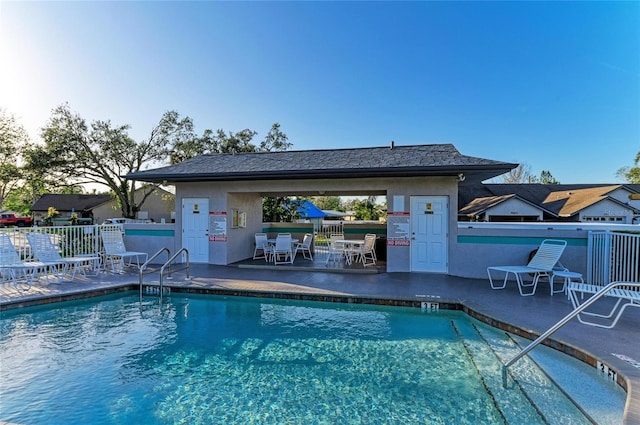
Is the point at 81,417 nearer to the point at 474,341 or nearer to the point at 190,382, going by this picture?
the point at 190,382

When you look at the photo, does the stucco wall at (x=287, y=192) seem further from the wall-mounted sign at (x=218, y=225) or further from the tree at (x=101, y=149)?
the tree at (x=101, y=149)

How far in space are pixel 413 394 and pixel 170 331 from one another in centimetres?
426

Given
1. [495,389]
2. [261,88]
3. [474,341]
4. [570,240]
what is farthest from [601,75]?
[495,389]

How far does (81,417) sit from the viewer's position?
332cm

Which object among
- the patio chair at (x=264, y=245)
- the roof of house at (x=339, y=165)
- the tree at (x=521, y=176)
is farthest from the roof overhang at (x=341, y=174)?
the tree at (x=521, y=176)

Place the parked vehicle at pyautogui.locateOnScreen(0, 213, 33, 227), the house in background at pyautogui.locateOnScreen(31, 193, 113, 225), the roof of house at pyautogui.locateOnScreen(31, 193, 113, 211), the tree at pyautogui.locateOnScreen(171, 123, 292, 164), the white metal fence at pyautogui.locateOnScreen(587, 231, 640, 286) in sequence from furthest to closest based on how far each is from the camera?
the roof of house at pyautogui.locateOnScreen(31, 193, 113, 211), the house in background at pyautogui.locateOnScreen(31, 193, 113, 225), the parked vehicle at pyautogui.locateOnScreen(0, 213, 33, 227), the tree at pyautogui.locateOnScreen(171, 123, 292, 164), the white metal fence at pyautogui.locateOnScreen(587, 231, 640, 286)

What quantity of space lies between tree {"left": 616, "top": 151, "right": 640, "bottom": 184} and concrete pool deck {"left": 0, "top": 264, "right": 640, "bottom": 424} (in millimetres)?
42040

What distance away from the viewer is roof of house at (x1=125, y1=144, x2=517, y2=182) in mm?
8406

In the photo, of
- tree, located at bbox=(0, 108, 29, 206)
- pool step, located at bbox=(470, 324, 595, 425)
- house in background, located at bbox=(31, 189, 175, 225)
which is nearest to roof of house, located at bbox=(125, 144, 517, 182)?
pool step, located at bbox=(470, 324, 595, 425)

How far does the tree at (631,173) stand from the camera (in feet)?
118

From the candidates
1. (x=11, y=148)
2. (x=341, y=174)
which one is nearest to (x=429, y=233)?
(x=341, y=174)

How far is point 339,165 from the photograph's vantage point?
9.52m

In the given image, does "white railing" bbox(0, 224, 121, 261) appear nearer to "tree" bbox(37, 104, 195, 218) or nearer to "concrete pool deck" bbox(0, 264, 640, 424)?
"concrete pool deck" bbox(0, 264, 640, 424)

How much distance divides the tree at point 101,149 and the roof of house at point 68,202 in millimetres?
15791
